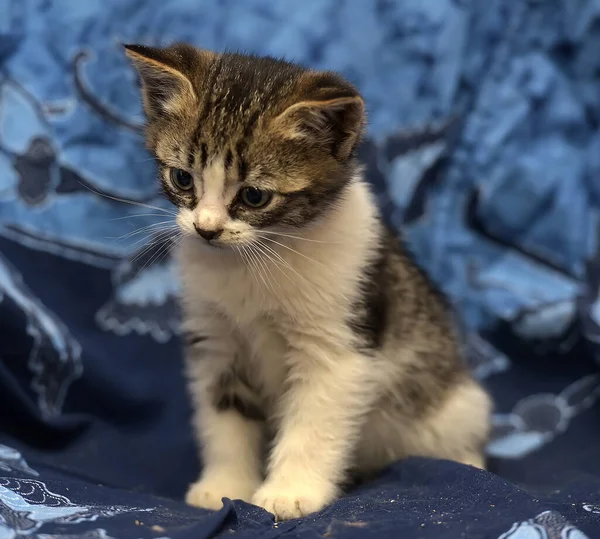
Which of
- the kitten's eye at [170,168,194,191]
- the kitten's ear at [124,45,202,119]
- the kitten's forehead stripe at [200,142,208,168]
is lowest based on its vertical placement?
the kitten's eye at [170,168,194,191]

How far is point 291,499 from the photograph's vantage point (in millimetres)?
1448

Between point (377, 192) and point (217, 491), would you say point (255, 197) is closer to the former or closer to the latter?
point (217, 491)

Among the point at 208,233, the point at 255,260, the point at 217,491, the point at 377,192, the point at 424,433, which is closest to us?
the point at 208,233

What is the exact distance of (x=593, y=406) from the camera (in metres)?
2.10

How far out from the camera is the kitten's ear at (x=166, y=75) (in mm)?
1411

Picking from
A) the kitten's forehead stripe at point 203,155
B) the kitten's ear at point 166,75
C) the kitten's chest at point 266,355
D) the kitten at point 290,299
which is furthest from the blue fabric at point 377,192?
the kitten's forehead stripe at point 203,155

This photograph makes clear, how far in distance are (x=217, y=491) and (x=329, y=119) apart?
0.79 meters

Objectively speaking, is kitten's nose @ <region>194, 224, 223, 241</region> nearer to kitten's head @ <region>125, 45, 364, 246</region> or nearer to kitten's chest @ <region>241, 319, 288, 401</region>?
kitten's head @ <region>125, 45, 364, 246</region>

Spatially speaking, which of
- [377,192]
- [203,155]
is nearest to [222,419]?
[203,155]

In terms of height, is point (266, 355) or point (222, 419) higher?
point (266, 355)

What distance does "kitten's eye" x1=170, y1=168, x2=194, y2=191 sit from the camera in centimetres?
141

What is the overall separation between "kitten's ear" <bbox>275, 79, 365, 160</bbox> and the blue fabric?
2.57 ft

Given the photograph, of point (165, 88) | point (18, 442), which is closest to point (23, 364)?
point (18, 442)

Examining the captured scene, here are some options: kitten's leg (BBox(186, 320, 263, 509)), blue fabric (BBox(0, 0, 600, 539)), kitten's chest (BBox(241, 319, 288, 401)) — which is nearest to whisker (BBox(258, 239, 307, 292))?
A: kitten's chest (BBox(241, 319, 288, 401))
